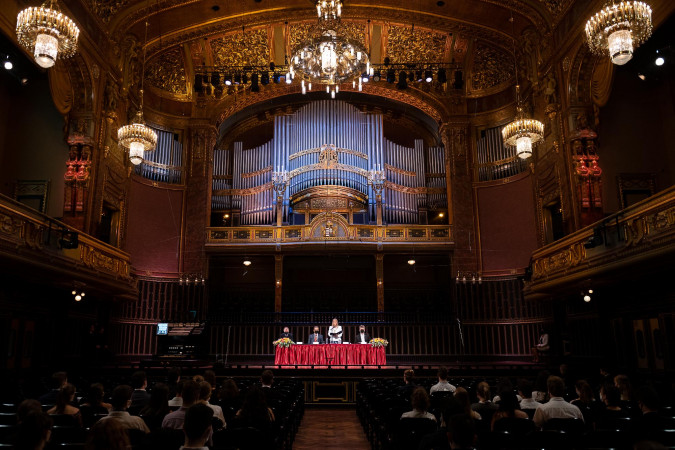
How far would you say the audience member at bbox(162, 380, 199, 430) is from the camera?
14.0 feet

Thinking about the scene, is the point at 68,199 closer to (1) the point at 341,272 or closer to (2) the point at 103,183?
(2) the point at 103,183

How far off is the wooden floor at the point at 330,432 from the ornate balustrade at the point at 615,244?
584 cm

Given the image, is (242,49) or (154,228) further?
(242,49)

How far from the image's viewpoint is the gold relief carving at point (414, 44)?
62.1 ft

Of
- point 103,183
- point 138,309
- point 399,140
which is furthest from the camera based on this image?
point 399,140

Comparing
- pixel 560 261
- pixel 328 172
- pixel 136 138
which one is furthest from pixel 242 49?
pixel 560 261

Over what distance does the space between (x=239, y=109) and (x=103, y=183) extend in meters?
7.44

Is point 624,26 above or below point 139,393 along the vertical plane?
above

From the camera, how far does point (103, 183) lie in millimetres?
14539

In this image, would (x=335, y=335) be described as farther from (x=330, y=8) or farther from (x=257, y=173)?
(x=330, y=8)

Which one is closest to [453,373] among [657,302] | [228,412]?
[657,302]

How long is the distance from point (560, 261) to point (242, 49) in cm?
1352

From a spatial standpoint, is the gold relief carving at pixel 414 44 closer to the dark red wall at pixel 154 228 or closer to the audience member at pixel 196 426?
the dark red wall at pixel 154 228

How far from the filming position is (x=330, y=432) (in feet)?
30.0
